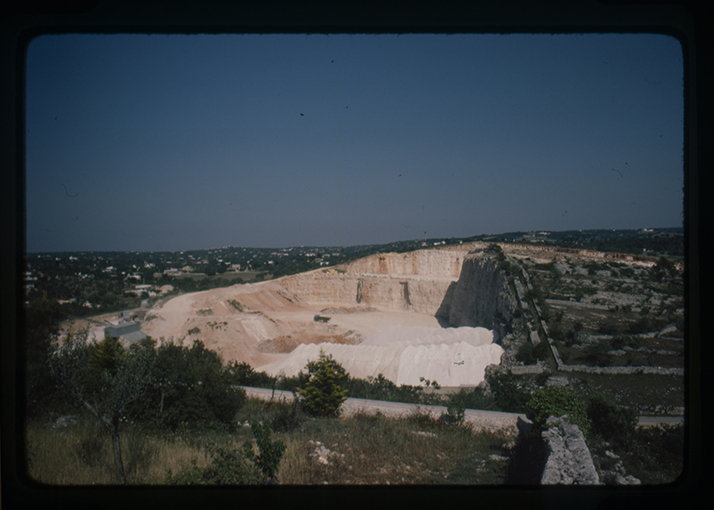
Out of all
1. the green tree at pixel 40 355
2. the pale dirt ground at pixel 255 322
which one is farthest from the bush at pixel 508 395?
the pale dirt ground at pixel 255 322

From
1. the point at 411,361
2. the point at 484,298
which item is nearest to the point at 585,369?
the point at 411,361

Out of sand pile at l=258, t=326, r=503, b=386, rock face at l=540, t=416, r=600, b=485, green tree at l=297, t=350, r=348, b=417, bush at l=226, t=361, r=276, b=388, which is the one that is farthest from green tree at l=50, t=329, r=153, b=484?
sand pile at l=258, t=326, r=503, b=386

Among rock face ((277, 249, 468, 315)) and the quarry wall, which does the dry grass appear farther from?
rock face ((277, 249, 468, 315))

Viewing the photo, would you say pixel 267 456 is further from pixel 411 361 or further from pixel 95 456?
pixel 411 361

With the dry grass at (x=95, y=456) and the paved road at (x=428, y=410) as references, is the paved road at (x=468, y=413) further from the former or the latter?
the dry grass at (x=95, y=456)

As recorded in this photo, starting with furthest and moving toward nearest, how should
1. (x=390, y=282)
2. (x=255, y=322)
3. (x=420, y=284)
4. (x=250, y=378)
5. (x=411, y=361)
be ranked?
(x=390, y=282)
(x=420, y=284)
(x=255, y=322)
(x=411, y=361)
(x=250, y=378)

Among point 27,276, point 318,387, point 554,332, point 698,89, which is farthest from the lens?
point 554,332
